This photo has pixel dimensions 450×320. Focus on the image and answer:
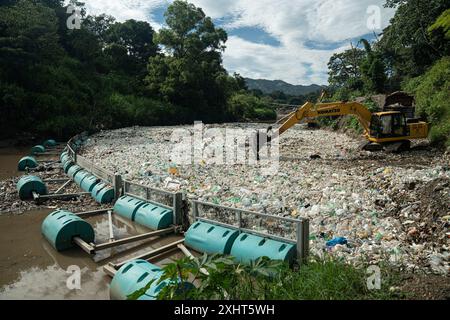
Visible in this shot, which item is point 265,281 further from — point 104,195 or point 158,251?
point 104,195

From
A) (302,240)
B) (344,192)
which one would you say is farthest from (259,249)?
(344,192)

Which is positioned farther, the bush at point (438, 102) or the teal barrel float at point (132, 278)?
the bush at point (438, 102)

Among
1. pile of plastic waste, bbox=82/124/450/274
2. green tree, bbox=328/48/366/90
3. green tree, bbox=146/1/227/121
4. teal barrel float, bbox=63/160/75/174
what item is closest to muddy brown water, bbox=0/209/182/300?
pile of plastic waste, bbox=82/124/450/274

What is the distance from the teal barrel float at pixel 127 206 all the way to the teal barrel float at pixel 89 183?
167 cm

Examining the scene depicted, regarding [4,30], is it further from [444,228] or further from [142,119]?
[444,228]

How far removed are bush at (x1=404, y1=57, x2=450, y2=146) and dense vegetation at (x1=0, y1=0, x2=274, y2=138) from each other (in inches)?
778

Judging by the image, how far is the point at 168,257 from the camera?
16.2 feet

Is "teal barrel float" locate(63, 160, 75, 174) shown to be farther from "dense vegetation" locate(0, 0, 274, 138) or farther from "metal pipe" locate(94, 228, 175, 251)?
"dense vegetation" locate(0, 0, 274, 138)

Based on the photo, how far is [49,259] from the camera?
4.88m

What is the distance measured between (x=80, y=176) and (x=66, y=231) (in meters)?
4.27

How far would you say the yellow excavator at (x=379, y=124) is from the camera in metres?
11.9

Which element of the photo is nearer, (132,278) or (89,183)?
(132,278)

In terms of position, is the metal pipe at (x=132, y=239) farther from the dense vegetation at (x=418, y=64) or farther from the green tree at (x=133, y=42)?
the green tree at (x=133, y=42)

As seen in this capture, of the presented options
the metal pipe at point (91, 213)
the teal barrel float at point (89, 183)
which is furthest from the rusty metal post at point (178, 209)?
the teal barrel float at point (89, 183)
